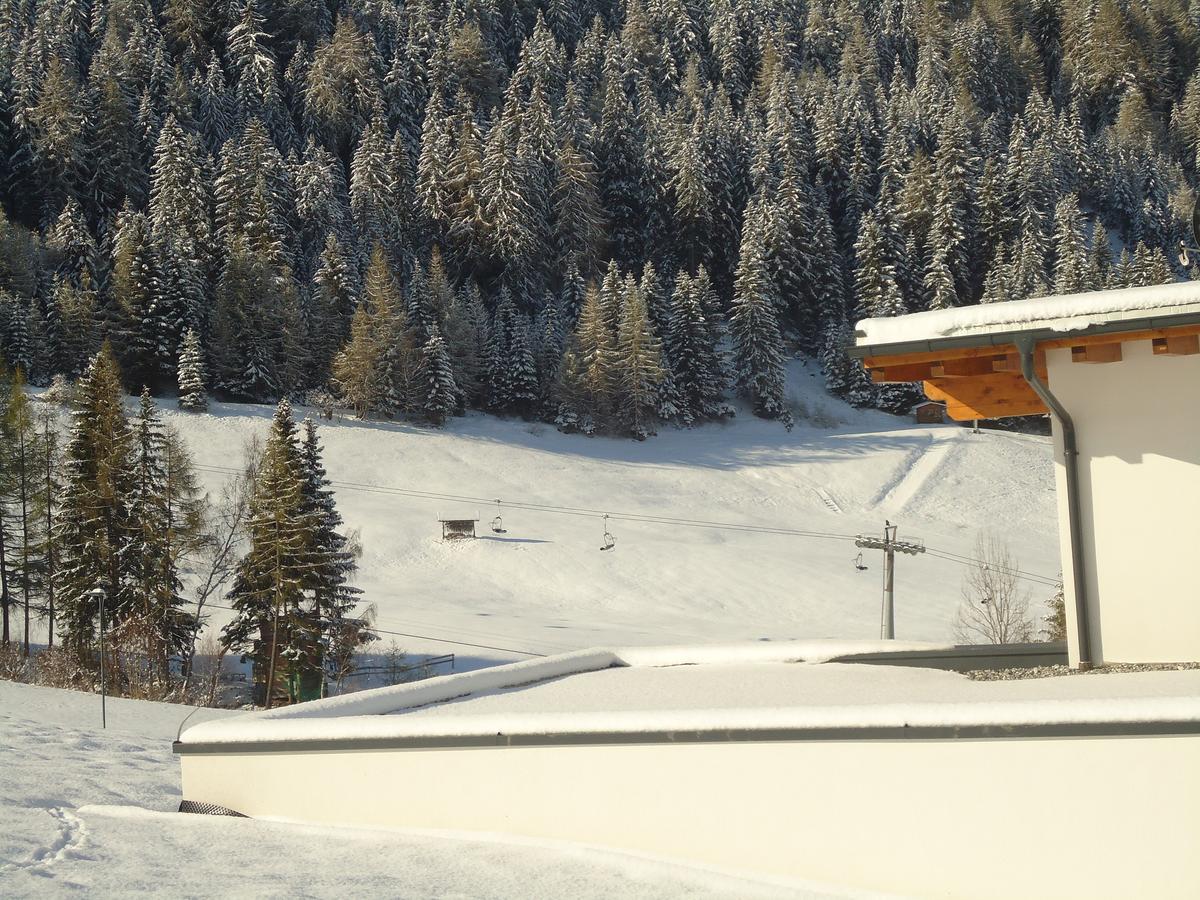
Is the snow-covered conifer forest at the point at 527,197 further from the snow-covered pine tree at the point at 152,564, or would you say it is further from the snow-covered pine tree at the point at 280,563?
the snow-covered pine tree at the point at 280,563

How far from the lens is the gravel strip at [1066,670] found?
6004mm

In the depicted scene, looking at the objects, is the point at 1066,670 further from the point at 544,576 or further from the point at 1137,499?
the point at 544,576

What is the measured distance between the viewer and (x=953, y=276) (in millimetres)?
73312

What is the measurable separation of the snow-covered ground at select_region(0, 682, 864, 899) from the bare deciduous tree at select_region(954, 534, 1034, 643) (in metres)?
26.3

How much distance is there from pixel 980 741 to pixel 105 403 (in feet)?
99.6

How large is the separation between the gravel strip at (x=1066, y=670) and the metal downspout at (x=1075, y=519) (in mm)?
126

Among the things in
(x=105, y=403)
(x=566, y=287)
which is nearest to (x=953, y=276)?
(x=566, y=287)

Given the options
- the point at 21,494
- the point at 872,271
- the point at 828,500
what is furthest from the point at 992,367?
the point at 872,271

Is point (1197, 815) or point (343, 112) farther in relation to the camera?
point (343, 112)

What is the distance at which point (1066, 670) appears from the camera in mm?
6602

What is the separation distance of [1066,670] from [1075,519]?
95cm

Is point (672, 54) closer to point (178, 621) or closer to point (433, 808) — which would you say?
point (178, 621)

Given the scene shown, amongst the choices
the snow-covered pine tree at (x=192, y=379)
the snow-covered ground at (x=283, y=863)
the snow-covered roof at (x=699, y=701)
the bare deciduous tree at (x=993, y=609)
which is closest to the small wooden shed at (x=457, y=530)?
the snow-covered pine tree at (x=192, y=379)

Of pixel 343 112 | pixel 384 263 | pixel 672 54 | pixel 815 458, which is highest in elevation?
pixel 672 54
